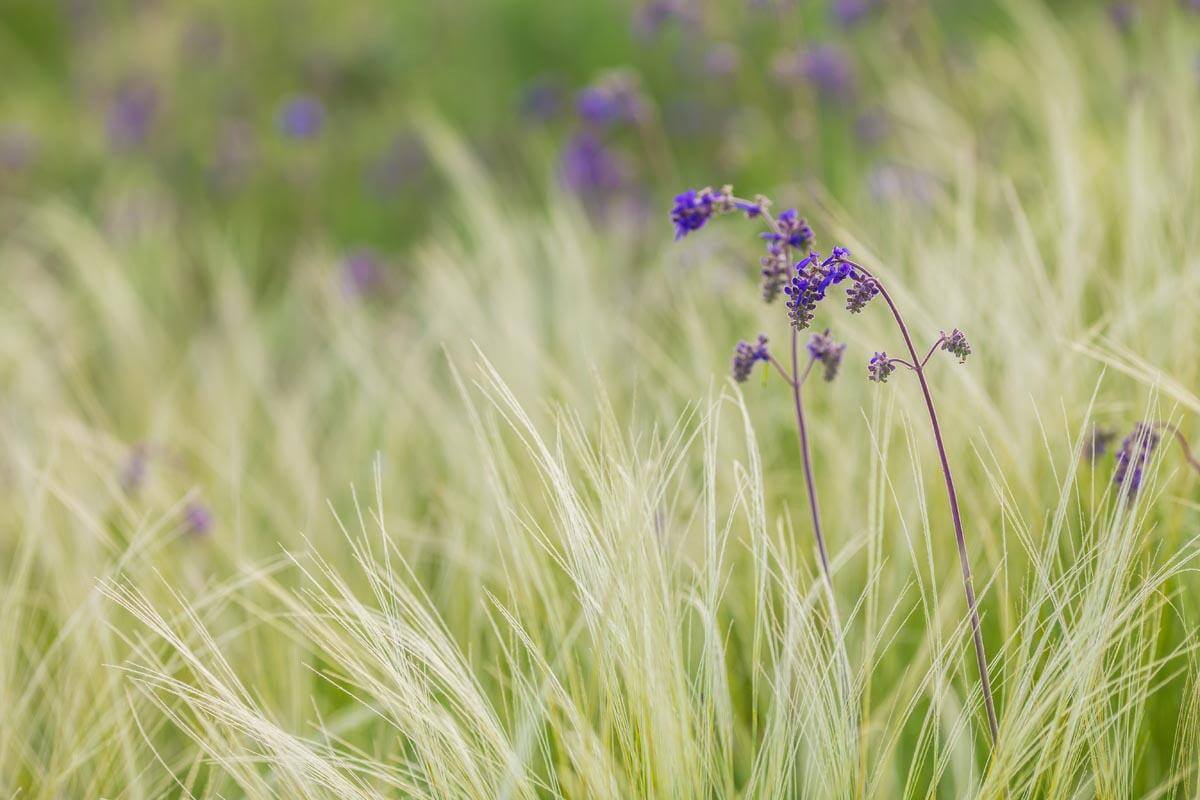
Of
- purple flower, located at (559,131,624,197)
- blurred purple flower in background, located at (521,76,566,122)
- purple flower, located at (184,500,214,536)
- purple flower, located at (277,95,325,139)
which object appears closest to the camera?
purple flower, located at (184,500,214,536)

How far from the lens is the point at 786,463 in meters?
1.71

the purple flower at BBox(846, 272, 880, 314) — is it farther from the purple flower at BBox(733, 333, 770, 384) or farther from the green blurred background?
the green blurred background

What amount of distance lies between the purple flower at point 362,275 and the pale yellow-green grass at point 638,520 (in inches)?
3.4

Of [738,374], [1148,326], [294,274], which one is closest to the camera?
[738,374]

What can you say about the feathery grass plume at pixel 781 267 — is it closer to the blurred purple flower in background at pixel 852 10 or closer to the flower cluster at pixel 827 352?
the flower cluster at pixel 827 352

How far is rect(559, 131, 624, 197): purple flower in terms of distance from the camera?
2.96 m

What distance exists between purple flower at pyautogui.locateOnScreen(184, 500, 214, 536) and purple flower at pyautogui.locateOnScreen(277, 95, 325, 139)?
2075mm

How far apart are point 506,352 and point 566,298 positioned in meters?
0.24

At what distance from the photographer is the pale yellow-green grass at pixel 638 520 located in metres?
1.00

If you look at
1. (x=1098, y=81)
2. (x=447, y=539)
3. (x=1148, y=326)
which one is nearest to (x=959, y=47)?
(x=1098, y=81)

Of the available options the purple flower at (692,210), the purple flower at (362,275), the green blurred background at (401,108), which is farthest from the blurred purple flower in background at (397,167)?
the purple flower at (692,210)

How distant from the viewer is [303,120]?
344cm

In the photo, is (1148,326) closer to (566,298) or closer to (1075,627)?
Result: (1075,627)

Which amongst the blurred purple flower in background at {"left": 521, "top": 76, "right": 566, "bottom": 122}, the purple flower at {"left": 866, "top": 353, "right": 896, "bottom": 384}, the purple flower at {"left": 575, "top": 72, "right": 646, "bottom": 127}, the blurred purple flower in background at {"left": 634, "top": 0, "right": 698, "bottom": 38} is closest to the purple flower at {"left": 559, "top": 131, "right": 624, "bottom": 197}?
the blurred purple flower in background at {"left": 521, "top": 76, "right": 566, "bottom": 122}
